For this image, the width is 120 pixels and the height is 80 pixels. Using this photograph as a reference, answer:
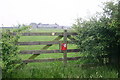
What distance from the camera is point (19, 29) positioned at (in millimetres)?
4023

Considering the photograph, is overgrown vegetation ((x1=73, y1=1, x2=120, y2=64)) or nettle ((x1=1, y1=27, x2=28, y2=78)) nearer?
nettle ((x1=1, y1=27, x2=28, y2=78))

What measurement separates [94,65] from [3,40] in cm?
324

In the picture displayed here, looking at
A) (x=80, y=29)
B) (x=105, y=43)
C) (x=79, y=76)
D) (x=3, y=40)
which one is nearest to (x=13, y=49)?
(x=3, y=40)

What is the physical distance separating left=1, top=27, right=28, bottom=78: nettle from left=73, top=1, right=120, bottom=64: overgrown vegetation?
2.22 meters

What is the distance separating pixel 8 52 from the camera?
357 cm

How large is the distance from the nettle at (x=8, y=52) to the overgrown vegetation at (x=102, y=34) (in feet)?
7.27

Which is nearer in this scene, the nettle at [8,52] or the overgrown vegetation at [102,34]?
the nettle at [8,52]

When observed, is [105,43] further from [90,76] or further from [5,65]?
[5,65]

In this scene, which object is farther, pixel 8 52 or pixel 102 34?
pixel 102 34

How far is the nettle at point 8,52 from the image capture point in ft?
11.5

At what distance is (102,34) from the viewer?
4.05 metres

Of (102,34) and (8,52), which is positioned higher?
(102,34)

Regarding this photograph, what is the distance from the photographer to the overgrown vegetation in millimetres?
3814

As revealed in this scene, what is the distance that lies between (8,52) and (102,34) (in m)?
2.97
